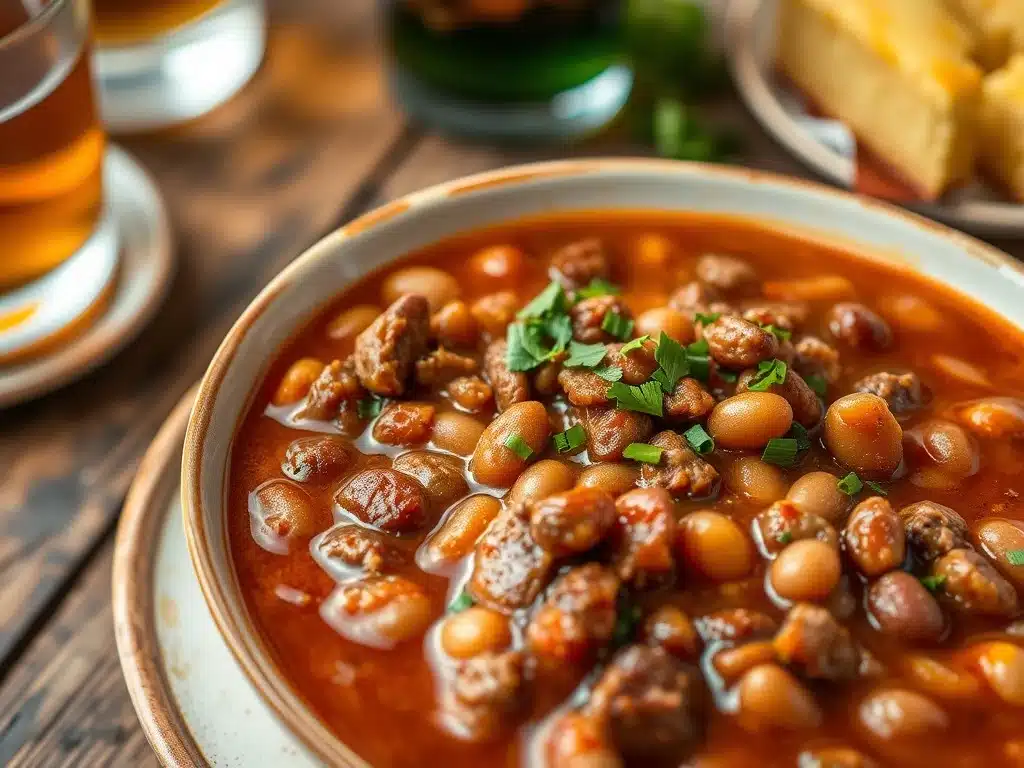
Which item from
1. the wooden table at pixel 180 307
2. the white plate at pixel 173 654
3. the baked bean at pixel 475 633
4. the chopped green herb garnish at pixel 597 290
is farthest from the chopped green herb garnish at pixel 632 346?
the wooden table at pixel 180 307

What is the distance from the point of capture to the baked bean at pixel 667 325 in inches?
102

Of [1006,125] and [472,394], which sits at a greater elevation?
[472,394]

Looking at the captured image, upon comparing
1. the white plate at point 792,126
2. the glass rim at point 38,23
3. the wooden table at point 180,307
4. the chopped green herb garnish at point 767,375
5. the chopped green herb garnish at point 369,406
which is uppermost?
the glass rim at point 38,23

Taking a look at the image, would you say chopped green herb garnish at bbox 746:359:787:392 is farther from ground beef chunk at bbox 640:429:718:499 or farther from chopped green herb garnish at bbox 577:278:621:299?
chopped green herb garnish at bbox 577:278:621:299

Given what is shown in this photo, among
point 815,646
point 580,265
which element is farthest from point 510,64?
point 815,646

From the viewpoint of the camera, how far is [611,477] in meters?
2.31

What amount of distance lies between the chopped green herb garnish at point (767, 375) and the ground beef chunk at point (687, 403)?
10 cm

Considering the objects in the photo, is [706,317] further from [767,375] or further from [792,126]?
[792,126]

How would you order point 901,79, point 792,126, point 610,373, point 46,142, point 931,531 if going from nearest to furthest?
point 931,531 < point 610,373 < point 46,142 < point 901,79 < point 792,126

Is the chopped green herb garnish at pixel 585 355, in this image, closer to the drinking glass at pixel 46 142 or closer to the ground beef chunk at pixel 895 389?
the ground beef chunk at pixel 895 389

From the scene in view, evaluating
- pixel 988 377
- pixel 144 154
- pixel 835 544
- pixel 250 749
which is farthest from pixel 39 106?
pixel 988 377

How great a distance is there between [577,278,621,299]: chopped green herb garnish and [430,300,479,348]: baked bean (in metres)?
0.27

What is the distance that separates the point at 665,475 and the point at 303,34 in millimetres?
2972

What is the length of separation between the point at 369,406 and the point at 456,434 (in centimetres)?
23
